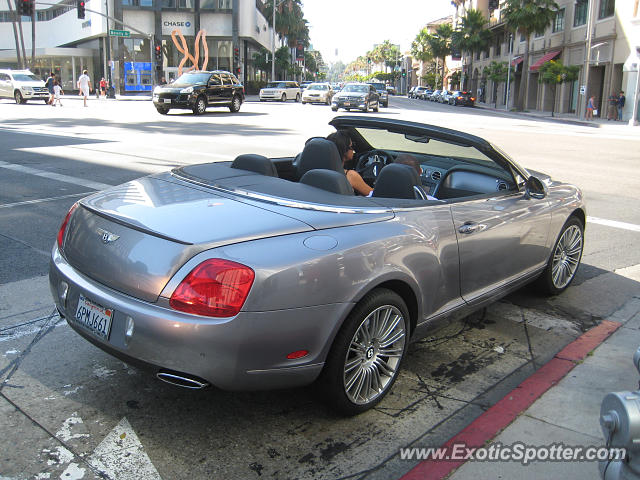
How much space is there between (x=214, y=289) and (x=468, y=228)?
5.93ft

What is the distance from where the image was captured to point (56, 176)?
390 inches

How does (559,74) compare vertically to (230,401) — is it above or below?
above

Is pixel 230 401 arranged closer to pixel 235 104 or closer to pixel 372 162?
pixel 372 162

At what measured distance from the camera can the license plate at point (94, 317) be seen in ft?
9.52

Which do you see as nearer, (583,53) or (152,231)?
(152,231)

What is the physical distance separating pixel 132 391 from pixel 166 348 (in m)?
0.85

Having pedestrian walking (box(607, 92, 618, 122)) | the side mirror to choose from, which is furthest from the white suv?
the side mirror

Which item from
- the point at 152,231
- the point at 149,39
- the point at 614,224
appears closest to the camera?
the point at 152,231

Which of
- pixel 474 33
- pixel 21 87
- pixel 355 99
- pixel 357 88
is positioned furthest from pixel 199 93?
pixel 474 33

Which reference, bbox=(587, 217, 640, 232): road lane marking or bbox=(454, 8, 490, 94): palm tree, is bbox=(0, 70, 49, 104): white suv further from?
bbox=(454, 8, 490, 94): palm tree

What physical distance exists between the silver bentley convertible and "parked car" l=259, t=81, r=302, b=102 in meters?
45.7

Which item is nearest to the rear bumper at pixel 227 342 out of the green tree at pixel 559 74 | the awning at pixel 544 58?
the green tree at pixel 559 74

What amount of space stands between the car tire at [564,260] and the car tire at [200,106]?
2318 centimetres

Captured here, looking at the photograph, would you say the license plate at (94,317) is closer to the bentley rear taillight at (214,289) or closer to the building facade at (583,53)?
the bentley rear taillight at (214,289)
